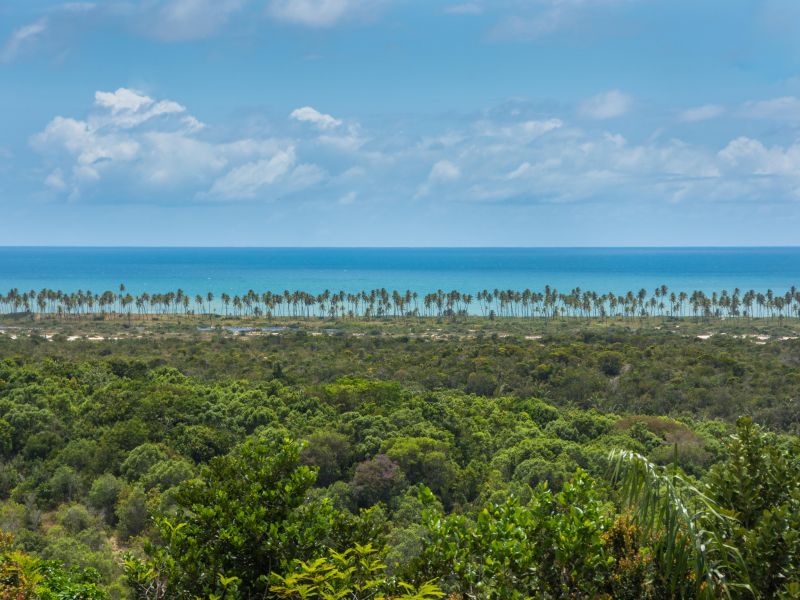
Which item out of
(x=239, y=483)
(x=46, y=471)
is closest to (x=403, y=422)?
(x=46, y=471)

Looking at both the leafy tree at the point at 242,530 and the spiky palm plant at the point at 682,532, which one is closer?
the spiky palm plant at the point at 682,532

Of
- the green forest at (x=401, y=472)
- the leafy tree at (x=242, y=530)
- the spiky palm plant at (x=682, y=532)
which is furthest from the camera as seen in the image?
the leafy tree at (x=242, y=530)

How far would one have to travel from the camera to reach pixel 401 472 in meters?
27.6

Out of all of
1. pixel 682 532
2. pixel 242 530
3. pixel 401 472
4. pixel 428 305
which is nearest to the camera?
pixel 682 532

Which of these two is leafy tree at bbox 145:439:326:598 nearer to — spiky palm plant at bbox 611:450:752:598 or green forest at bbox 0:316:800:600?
green forest at bbox 0:316:800:600

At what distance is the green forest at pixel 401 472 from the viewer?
8.32 m

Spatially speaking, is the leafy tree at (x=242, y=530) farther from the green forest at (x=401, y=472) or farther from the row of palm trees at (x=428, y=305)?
the row of palm trees at (x=428, y=305)

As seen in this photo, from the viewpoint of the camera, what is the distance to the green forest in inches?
328

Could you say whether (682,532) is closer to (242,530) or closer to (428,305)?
(242,530)

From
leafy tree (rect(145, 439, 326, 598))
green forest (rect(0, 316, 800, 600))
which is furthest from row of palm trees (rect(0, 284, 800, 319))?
leafy tree (rect(145, 439, 326, 598))

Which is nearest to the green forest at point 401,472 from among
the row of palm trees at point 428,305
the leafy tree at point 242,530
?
the leafy tree at point 242,530

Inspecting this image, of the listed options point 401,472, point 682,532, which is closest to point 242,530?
point 682,532

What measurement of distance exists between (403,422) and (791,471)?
81.6 feet

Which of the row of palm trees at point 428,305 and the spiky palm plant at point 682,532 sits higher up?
the spiky palm plant at point 682,532
